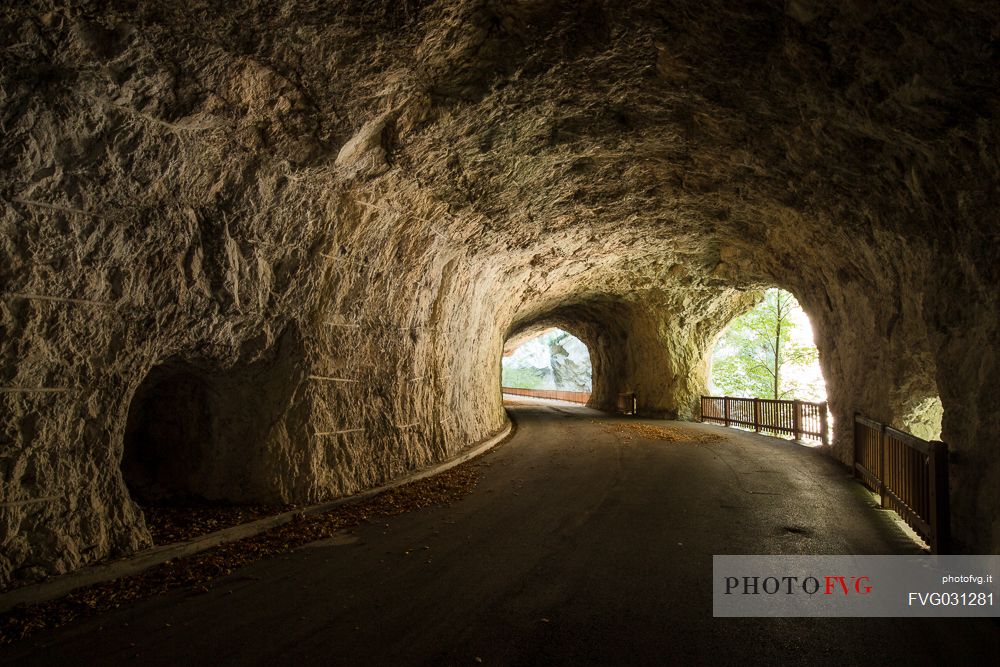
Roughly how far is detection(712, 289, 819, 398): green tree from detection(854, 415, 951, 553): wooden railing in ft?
51.2

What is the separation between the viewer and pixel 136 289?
247 inches

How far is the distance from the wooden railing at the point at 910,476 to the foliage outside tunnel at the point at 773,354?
50.9 feet

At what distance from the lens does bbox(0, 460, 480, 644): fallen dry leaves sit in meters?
4.95

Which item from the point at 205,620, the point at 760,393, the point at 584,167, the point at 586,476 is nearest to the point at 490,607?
the point at 205,620

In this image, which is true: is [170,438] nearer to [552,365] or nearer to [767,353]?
[767,353]

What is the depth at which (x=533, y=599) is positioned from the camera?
5371 mm

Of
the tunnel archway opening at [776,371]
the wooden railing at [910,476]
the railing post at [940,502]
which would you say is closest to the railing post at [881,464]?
the wooden railing at [910,476]

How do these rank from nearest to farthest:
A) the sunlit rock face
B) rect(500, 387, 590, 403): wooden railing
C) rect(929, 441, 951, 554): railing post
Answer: the sunlit rock face, rect(929, 441, 951, 554): railing post, rect(500, 387, 590, 403): wooden railing

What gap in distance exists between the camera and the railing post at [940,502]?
6.27 metres

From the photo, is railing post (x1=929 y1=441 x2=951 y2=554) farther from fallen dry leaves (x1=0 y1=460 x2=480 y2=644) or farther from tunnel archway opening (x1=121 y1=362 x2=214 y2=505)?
tunnel archway opening (x1=121 y1=362 x2=214 y2=505)

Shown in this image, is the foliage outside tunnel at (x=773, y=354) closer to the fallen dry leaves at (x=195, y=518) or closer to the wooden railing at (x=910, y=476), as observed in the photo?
the wooden railing at (x=910, y=476)

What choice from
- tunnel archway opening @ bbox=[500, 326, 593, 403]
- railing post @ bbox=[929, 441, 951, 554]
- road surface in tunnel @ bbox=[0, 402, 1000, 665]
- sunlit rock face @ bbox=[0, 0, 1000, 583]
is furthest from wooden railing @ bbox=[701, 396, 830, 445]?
tunnel archway opening @ bbox=[500, 326, 593, 403]

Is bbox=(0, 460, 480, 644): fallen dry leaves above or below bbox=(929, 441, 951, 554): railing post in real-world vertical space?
below

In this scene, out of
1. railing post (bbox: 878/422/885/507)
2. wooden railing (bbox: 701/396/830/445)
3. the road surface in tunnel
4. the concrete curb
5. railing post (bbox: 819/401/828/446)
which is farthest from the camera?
wooden railing (bbox: 701/396/830/445)
